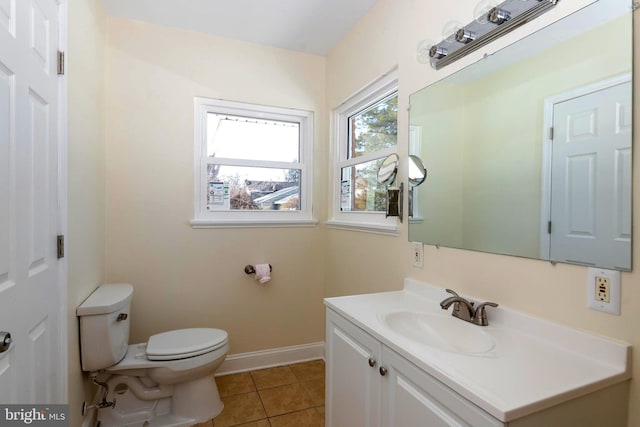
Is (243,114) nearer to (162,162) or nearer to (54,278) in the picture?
(162,162)

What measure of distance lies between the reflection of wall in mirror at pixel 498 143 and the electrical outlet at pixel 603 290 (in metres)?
0.19

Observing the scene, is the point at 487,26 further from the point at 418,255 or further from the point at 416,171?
the point at 418,255

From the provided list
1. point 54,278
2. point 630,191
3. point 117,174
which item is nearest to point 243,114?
point 117,174

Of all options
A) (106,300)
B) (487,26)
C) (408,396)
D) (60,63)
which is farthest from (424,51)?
(106,300)

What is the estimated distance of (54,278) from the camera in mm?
1289

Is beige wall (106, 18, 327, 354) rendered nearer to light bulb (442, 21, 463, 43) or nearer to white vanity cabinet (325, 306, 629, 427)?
white vanity cabinet (325, 306, 629, 427)

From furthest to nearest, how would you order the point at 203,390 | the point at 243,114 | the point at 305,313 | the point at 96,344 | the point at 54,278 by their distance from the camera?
the point at 305,313
the point at 243,114
the point at 203,390
the point at 96,344
the point at 54,278

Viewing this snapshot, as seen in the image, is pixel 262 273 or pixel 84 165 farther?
pixel 262 273

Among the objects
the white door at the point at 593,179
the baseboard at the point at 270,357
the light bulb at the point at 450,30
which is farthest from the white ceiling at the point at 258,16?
the baseboard at the point at 270,357

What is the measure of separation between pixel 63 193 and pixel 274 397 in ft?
5.57

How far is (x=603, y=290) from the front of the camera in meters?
0.92

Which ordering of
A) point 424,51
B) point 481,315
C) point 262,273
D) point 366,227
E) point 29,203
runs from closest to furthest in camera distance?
point 29,203 < point 481,315 < point 424,51 < point 366,227 < point 262,273

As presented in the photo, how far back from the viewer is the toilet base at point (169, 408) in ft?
6.02

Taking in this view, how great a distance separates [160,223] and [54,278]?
97 cm
